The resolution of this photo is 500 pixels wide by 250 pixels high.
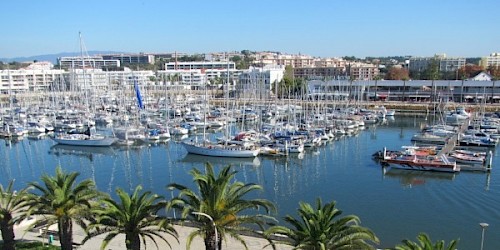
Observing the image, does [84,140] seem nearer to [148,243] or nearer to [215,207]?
[148,243]

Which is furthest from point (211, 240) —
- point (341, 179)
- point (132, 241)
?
point (341, 179)

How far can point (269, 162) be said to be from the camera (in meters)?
49.2

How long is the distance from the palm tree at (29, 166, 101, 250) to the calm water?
16649mm

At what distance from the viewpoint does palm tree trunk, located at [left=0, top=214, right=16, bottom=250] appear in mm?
18469

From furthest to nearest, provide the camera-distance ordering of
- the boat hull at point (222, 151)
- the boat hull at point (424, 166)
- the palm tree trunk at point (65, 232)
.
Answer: the boat hull at point (222, 151), the boat hull at point (424, 166), the palm tree trunk at point (65, 232)

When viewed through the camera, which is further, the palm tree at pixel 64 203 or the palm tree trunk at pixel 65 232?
the palm tree trunk at pixel 65 232

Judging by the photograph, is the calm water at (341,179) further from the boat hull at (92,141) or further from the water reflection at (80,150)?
the boat hull at (92,141)

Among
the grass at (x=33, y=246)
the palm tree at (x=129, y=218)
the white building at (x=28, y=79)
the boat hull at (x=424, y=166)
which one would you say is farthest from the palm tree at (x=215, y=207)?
the white building at (x=28, y=79)

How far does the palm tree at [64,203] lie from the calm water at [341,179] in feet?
54.6

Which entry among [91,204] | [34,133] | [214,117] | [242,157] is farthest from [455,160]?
[34,133]

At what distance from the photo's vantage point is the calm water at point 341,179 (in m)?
29.3

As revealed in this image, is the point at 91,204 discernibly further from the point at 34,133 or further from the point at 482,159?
the point at 34,133

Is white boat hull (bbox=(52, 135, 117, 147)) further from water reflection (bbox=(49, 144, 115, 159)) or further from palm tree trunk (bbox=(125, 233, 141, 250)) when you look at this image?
palm tree trunk (bbox=(125, 233, 141, 250))

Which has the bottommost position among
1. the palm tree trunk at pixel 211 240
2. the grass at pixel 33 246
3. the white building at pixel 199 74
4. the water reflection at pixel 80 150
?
the water reflection at pixel 80 150
